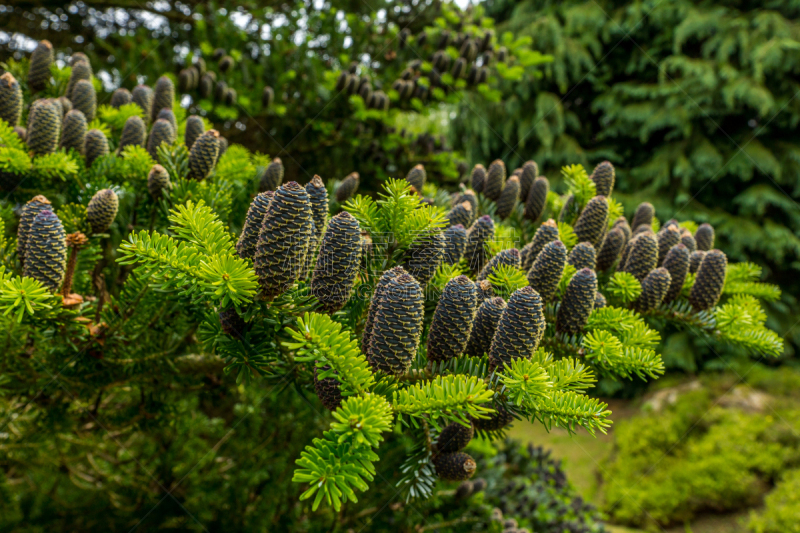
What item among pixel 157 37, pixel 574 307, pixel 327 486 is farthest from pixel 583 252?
pixel 157 37

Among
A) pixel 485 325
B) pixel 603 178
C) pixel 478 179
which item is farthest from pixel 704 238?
A: pixel 485 325

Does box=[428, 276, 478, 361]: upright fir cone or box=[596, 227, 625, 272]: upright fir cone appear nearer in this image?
box=[428, 276, 478, 361]: upright fir cone

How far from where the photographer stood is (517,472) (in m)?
2.84

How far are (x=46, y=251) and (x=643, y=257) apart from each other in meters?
1.33

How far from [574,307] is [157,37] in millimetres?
3506

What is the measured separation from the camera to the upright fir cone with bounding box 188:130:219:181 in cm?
127

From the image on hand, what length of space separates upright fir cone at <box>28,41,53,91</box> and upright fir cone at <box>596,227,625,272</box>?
6.20 ft

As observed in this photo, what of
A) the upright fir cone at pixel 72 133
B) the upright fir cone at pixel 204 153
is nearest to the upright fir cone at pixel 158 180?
the upright fir cone at pixel 204 153

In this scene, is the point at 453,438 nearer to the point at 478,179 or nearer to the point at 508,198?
the point at 508,198

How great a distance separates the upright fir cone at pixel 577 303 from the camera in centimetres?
102

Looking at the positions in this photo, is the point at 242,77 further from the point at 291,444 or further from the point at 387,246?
the point at 387,246

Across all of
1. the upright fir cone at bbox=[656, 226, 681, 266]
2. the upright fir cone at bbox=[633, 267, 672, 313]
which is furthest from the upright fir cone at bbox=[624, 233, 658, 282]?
the upright fir cone at bbox=[656, 226, 681, 266]

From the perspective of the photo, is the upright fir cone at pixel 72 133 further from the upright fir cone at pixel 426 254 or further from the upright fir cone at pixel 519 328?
the upright fir cone at pixel 519 328

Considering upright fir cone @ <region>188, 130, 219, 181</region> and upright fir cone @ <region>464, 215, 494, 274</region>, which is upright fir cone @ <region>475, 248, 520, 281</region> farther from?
upright fir cone @ <region>188, 130, 219, 181</region>
